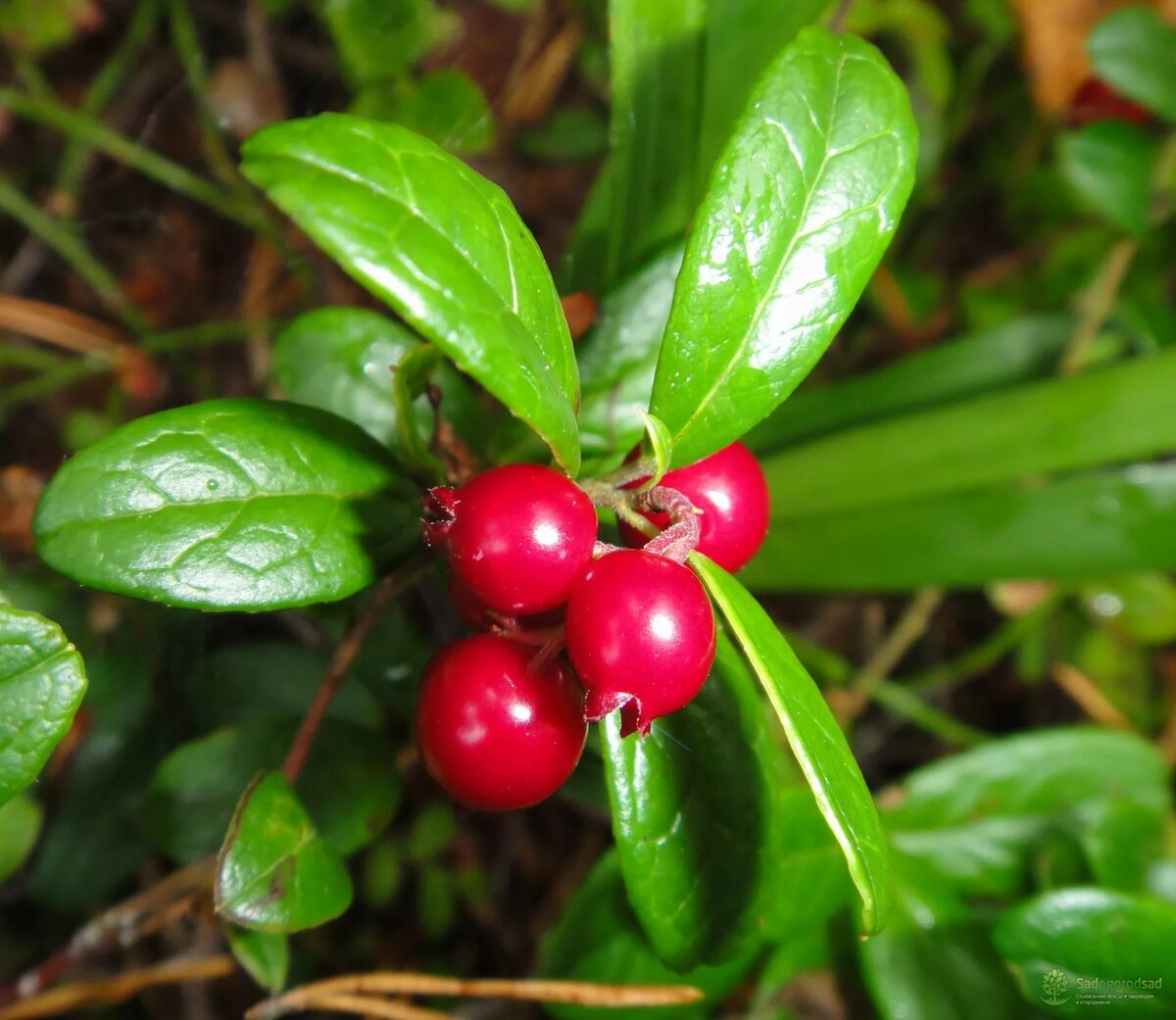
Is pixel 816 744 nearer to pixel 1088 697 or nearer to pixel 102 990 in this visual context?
pixel 102 990

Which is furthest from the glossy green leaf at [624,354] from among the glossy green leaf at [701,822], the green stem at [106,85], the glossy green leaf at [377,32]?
the green stem at [106,85]

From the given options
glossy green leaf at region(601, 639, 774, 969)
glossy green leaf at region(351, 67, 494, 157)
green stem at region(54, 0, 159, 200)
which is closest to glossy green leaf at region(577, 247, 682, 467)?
glossy green leaf at region(601, 639, 774, 969)

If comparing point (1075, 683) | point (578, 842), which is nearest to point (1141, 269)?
point (1075, 683)

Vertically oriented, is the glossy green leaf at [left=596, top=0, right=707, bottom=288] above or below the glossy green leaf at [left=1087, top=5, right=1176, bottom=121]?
below

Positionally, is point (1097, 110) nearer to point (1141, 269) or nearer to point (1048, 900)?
point (1141, 269)

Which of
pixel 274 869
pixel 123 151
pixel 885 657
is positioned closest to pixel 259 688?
pixel 274 869

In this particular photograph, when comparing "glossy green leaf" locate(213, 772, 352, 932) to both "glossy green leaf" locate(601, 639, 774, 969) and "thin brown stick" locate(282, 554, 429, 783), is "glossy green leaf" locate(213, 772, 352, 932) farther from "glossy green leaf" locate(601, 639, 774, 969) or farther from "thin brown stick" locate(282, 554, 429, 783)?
"glossy green leaf" locate(601, 639, 774, 969)
